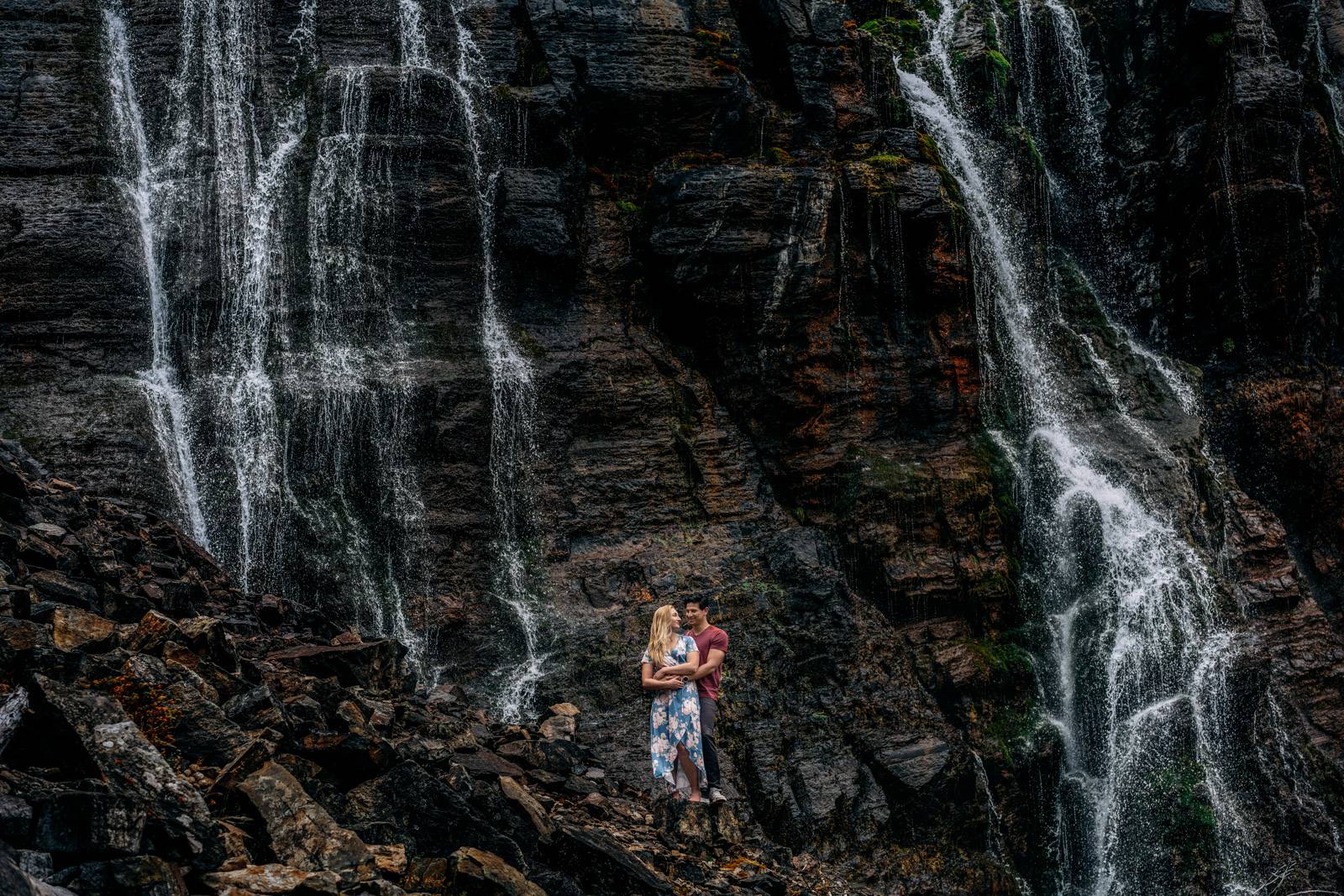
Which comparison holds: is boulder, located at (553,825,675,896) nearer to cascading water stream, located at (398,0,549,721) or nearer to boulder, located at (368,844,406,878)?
boulder, located at (368,844,406,878)

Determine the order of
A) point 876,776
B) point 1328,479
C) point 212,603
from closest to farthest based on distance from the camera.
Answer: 1. point 212,603
2. point 876,776
3. point 1328,479

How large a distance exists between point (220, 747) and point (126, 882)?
5.78ft

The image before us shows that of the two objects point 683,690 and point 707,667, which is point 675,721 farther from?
point 707,667

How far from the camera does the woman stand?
383 inches

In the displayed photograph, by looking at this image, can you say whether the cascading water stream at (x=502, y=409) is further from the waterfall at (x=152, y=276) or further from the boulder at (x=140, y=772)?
the boulder at (x=140, y=772)

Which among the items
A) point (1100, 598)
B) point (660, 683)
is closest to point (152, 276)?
point (660, 683)

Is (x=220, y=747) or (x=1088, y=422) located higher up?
(x=1088, y=422)

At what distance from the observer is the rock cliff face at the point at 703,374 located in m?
15.4

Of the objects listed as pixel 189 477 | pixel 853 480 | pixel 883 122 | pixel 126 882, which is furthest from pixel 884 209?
pixel 126 882

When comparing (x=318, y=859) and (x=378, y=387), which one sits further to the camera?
(x=378, y=387)

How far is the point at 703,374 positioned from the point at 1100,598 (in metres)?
7.69

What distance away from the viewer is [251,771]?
255 inches

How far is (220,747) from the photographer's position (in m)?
6.55

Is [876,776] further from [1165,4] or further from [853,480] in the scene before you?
[1165,4]
